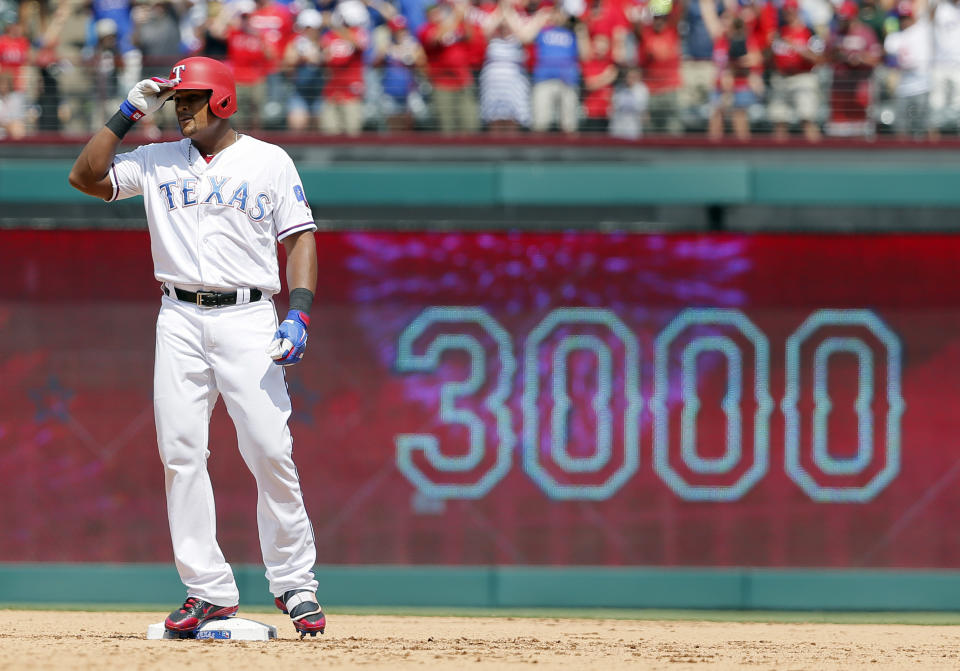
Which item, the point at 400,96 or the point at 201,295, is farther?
the point at 400,96

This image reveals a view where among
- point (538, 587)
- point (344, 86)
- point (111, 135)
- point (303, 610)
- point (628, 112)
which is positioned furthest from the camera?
point (344, 86)

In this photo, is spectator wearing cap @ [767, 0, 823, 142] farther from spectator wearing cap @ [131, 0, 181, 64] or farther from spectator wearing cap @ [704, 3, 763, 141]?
spectator wearing cap @ [131, 0, 181, 64]

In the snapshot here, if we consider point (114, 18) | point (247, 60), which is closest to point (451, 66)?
point (247, 60)

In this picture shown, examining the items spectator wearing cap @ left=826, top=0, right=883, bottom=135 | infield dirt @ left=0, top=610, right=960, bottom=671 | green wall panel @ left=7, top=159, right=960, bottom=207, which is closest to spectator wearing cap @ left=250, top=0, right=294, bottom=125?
green wall panel @ left=7, top=159, right=960, bottom=207

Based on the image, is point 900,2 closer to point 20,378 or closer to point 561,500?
point 561,500

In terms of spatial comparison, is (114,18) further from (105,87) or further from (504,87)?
(504,87)

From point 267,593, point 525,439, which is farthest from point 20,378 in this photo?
point 525,439

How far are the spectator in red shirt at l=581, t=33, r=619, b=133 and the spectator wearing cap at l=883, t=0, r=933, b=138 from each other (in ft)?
5.93

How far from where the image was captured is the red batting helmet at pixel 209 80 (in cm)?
583

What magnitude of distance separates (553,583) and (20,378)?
3510 mm

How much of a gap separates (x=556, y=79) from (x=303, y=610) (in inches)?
195

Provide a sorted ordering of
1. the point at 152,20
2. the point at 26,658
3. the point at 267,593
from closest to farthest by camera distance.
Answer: the point at 26,658 < the point at 267,593 < the point at 152,20

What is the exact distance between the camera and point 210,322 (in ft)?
19.1

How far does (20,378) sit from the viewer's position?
951 cm
